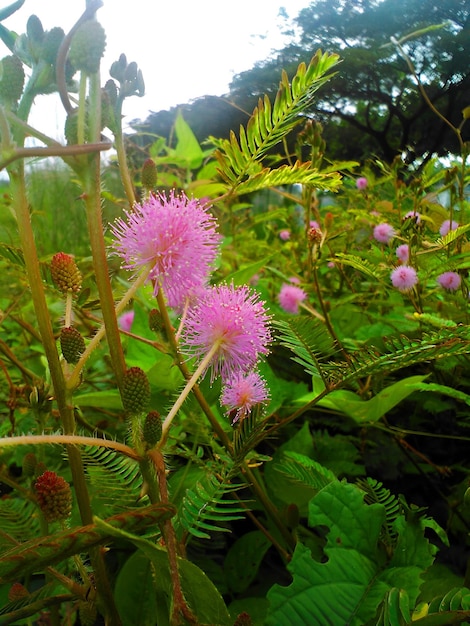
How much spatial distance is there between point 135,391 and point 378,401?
1.25 ft

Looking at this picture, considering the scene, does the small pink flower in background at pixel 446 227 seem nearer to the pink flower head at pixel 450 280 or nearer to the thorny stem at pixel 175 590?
the pink flower head at pixel 450 280

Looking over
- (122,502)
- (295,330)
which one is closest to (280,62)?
(295,330)

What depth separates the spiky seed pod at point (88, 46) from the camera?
0.32 m

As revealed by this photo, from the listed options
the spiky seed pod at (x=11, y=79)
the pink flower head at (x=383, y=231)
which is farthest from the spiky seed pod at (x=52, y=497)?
the pink flower head at (x=383, y=231)

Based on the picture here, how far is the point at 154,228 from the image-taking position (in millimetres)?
411

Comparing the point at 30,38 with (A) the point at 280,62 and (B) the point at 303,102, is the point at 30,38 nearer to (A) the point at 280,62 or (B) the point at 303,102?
(B) the point at 303,102

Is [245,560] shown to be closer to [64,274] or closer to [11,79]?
[64,274]

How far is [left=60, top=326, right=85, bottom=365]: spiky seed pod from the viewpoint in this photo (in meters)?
0.38

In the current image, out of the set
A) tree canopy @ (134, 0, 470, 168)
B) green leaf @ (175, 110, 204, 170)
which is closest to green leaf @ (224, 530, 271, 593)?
tree canopy @ (134, 0, 470, 168)

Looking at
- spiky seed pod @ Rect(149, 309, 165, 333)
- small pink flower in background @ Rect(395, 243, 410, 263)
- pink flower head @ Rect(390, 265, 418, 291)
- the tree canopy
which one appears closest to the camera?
spiky seed pod @ Rect(149, 309, 165, 333)

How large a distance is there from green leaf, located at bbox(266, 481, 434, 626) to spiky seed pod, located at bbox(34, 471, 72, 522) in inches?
7.3

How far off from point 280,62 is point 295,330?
1.30 meters

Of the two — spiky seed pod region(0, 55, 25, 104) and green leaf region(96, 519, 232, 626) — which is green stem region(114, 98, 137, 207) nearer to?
spiky seed pod region(0, 55, 25, 104)

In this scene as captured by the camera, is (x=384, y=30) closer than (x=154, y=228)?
No
